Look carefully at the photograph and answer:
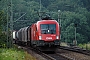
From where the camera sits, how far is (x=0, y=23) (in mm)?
30062

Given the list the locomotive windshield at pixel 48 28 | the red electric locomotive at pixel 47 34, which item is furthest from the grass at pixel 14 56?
the locomotive windshield at pixel 48 28

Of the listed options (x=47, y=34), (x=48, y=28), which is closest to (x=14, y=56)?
(x=47, y=34)

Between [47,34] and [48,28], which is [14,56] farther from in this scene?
[48,28]

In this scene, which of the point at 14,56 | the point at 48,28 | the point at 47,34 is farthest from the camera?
the point at 48,28

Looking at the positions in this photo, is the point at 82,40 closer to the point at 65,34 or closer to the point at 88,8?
the point at 65,34

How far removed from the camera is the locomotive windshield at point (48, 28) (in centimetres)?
2677

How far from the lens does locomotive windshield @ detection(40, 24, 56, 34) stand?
26766 mm

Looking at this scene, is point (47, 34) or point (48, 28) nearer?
point (47, 34)

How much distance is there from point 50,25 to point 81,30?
5305cm

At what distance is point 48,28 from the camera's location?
2695 centimetres

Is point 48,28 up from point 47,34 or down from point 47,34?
up

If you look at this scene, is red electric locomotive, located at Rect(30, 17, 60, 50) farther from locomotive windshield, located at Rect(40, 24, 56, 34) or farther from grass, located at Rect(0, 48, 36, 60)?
grass, located at Rect(0, 48, 36, 60)

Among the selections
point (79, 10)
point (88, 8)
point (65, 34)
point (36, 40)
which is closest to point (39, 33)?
point (36, 40)

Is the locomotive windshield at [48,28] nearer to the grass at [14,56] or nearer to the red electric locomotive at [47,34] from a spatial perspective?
the red electric locomotive at [47,34]
